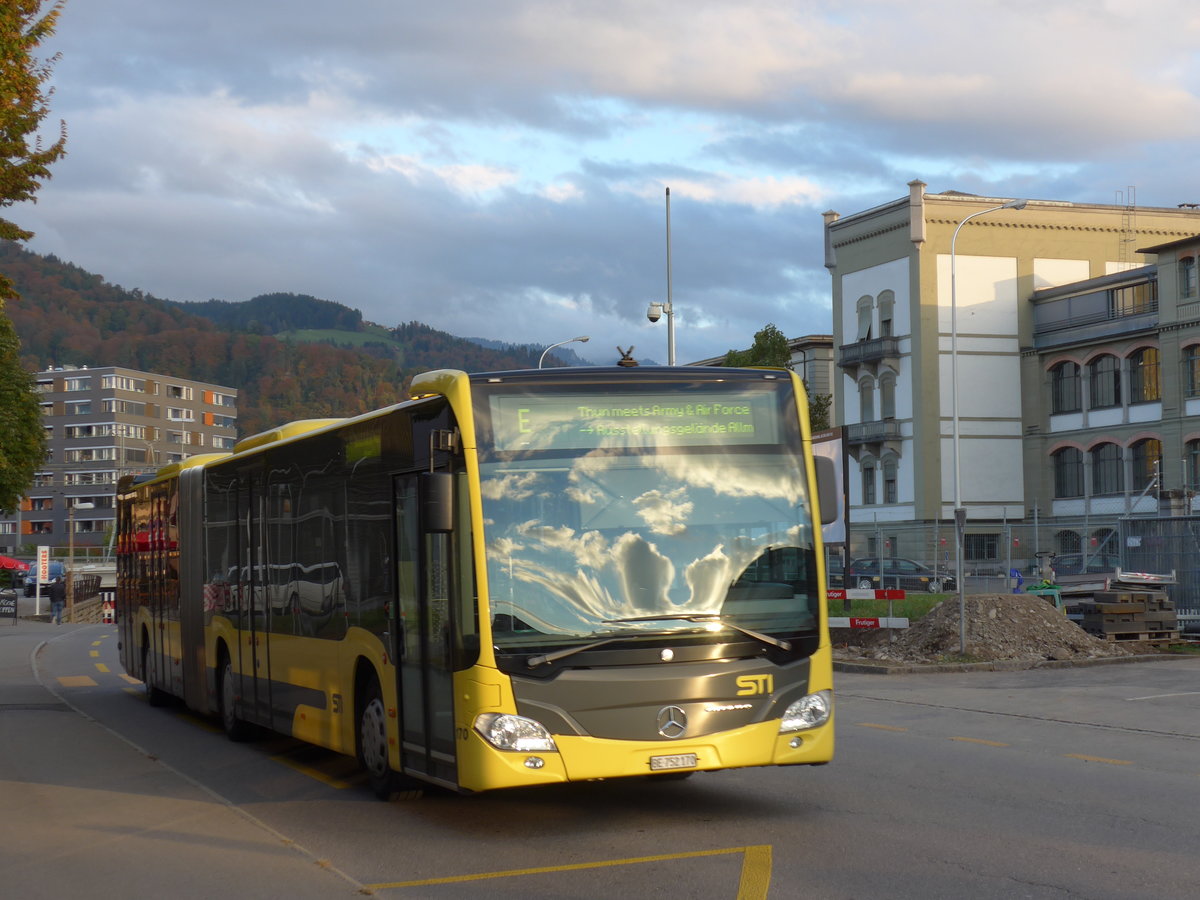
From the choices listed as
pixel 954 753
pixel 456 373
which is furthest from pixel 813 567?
pixel 954 753

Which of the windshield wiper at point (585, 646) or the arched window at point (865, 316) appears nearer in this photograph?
the windshield wiper at point (585, 646)

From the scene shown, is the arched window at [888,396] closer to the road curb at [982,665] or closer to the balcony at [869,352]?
the balcony at [869,352]

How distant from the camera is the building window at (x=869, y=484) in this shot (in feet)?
239

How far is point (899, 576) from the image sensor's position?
44.4m

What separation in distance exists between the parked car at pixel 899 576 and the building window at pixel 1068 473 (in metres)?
11.5

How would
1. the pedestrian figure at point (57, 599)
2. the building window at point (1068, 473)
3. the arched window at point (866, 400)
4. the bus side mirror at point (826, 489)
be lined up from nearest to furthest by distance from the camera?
the bus side mirror at point (826, 489)
the pedestrian figure at point (57, 599)
the building window at point (1068, 473)
the arched window at point (866, 400)

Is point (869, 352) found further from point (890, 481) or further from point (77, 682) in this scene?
point (77, 682)

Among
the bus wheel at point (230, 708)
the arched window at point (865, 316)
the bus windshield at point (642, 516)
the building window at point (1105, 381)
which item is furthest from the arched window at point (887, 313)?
A: the bus windshield at point (642, 516)

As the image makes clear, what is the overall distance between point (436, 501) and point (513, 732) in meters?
1.40

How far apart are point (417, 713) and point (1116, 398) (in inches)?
2352

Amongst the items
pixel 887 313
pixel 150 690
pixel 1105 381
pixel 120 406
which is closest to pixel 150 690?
pixel 150 690

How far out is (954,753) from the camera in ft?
43.5

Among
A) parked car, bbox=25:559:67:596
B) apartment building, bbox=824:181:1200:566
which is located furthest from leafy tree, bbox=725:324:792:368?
parked car, bbox=25:559:67:596

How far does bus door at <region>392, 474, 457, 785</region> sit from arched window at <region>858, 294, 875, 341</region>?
64.1m
